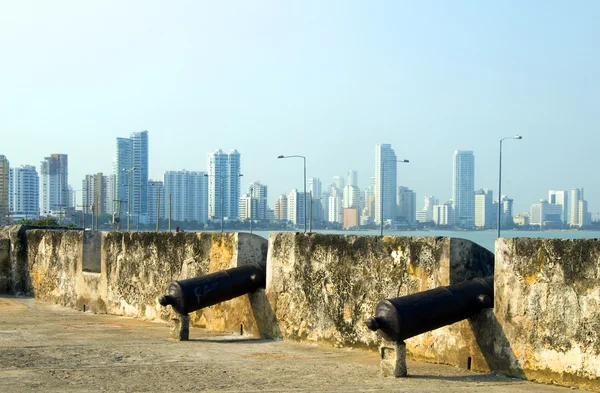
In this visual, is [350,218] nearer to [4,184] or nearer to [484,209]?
[484,209]

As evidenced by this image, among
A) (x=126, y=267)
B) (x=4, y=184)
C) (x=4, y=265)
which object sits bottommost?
(x=4, y=265)

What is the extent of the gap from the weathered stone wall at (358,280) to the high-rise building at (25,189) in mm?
162288

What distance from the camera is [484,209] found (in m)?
116

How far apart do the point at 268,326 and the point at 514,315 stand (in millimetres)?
3269

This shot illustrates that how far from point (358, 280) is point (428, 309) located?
5.26 feet

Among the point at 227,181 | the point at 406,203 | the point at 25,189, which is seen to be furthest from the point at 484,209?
the point at 25,189

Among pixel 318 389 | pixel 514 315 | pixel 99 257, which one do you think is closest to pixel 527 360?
pixel 514 315

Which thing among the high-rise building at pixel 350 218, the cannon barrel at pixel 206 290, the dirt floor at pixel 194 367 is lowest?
the high-rise building at pixel 350 218

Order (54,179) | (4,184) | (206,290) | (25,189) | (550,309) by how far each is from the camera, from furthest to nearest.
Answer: (54,179), (25,189), (4,184), (206,290), (550,309)

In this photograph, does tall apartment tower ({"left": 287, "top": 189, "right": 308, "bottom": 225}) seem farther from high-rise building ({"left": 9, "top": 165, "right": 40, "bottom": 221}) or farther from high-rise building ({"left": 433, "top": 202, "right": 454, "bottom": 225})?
high-rise building ({"left": 9, "top": 165, "right": 40, "bottom": 221})

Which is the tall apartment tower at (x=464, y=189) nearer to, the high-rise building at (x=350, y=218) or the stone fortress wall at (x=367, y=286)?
the high-rise building at (x=350, y=218)

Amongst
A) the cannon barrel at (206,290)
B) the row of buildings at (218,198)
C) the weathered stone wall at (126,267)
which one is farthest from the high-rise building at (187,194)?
the cannon barrel at (206,290)

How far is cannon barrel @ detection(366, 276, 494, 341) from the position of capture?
6.95 metres

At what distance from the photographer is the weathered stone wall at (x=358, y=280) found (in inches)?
304
